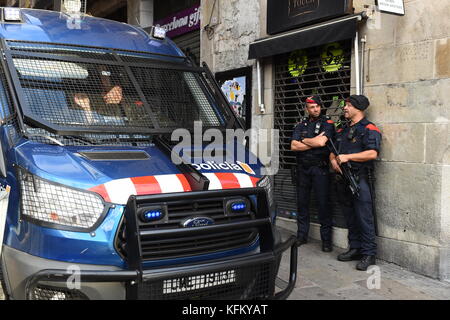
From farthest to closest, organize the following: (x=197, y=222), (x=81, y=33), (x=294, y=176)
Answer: (x=294, y=176), (x=81, y=33), (x=197, y=222)

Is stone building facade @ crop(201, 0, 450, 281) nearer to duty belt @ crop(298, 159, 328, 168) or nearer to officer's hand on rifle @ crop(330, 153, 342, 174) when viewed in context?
officer's hand on rifle @ crop(330, 153, 342, 174)

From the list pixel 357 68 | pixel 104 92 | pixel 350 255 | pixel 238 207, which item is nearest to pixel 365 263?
pixel 350 255

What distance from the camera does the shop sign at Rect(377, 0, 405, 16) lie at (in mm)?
4504

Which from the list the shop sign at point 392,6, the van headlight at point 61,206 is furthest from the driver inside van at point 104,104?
the shop sign at point 392,6

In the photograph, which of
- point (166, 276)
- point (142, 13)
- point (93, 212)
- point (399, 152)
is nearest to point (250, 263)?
point (166, 276)

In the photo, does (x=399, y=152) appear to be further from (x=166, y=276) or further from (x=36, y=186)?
(x=36, y=186)

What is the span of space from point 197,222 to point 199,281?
1.20 ft

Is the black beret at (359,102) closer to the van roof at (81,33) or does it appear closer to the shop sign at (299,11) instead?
the shop sign at (299,11)

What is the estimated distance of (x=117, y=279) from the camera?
2455 mm

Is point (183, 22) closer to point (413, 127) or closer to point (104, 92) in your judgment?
point (413, 127)

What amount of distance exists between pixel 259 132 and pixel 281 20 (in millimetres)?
1756

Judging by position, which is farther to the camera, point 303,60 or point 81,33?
point 303,60

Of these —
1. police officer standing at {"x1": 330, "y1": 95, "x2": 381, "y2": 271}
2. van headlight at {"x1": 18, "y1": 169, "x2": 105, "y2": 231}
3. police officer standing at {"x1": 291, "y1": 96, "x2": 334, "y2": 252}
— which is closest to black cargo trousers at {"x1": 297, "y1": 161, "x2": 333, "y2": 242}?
police officer standing at {"x1": 291, "y1": 96, "x2": 334, "y2": 252}

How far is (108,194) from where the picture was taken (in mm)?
2680
